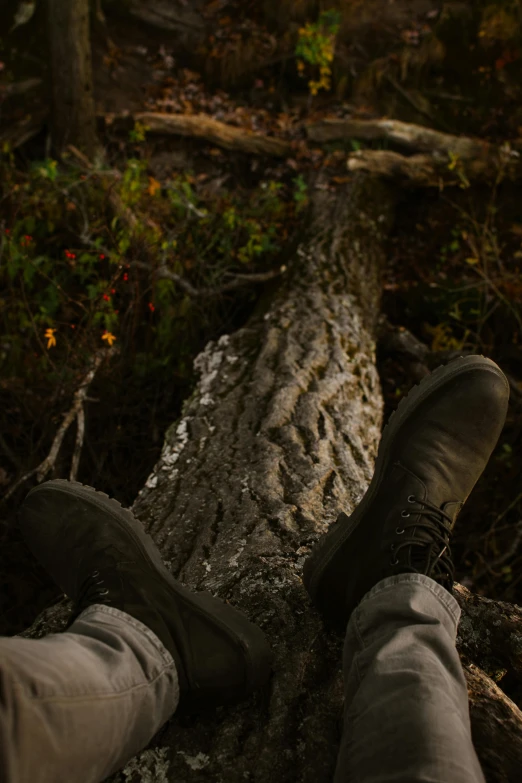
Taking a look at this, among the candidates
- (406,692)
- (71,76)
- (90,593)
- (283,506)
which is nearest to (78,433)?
(283,506)

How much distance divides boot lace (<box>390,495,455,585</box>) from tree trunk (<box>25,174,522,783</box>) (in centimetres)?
19

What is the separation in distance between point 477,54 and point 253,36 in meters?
2.09

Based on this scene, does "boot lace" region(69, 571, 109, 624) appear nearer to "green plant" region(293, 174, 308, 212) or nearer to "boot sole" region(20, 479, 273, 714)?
"boot sole" region(20, 479, 273, 714)

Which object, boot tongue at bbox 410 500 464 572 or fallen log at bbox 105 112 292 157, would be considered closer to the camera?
boot tongue at bbox 410 500 464 572

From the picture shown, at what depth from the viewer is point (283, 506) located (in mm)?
1991

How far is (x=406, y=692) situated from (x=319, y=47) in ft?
18.5

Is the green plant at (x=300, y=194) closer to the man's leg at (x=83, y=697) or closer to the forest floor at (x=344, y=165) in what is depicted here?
the forest floor at (x=344, y=165)

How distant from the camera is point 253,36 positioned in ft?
18.5

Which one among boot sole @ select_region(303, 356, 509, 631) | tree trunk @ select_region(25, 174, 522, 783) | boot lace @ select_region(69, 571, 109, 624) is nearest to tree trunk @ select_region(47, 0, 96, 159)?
tree trunk @ select_region(25, 174, 522, 783)

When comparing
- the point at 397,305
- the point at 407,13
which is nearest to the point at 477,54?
the point at 407,13

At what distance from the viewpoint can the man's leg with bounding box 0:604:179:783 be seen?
951 mm

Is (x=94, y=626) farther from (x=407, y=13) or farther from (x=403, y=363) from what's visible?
(x=407, y=13)

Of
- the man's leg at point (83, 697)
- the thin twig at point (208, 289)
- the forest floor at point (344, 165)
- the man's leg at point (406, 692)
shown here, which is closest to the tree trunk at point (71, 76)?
the forest floor at point (344, 165)

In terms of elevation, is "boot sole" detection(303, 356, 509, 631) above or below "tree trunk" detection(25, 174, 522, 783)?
above
